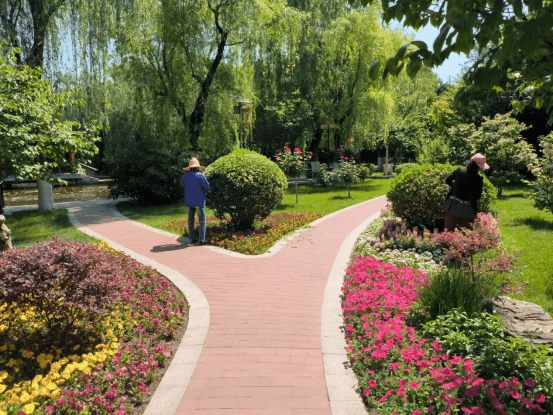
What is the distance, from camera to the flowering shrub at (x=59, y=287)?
401 cm

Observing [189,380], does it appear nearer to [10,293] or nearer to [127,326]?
[127,326]

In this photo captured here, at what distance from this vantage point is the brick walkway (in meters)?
3.24

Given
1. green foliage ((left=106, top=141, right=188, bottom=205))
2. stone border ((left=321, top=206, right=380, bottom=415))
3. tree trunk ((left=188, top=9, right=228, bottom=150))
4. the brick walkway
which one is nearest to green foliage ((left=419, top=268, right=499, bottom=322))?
stone border ((left=321, top=206, right=380, bottom=415))

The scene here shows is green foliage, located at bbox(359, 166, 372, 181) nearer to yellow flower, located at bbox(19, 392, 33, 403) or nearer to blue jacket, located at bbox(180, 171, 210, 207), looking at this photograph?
blue jacket, located at bbox(180, 171, 210, 207)

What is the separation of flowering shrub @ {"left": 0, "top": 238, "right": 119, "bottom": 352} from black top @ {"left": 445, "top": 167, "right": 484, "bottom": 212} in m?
5.38

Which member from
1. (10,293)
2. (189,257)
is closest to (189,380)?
(10,293)

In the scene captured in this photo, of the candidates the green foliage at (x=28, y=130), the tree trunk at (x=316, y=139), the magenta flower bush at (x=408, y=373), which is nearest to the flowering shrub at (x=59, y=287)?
the magenta flower bush at (x=408, y=373)

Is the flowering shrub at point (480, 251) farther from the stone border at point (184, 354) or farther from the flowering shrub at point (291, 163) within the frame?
the flowering shrub at point (291, 163)

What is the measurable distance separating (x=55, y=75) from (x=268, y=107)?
14174mm

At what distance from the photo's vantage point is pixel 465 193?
263 inches

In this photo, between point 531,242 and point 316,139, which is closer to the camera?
point 531,242

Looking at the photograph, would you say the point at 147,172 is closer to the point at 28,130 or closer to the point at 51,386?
the point at 28,130

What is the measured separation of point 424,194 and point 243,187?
385 centimetres

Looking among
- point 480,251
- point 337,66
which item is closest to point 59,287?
point 480,251
